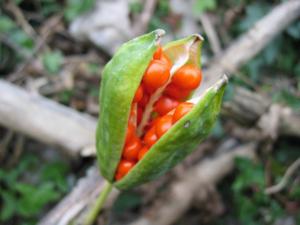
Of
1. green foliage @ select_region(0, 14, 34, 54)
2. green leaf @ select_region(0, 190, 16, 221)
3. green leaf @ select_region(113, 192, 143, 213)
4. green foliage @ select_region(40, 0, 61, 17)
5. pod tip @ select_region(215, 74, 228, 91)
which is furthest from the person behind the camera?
green foliage @ select_region(40, 0, 61, 17)

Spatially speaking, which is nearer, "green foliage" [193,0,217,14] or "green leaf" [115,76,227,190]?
"green leaf" [115,76,227,190]

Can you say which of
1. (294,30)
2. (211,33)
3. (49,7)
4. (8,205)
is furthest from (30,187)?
(294,30)

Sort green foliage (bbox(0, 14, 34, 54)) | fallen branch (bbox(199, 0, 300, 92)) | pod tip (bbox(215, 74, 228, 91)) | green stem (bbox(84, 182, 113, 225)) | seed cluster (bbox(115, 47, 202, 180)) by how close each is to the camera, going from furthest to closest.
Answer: green foliage (bbox(0, 14, 34, 54)), fallen branch (bbox(199, 0, 300, 92)), green stem (bbox(84, 182, 113, 225)), seed cluster (bbox(115, 47, 202, 180)), pod tip (bbox(215, 74, 228, 91))

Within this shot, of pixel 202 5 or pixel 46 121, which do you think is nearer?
pixel 46 121

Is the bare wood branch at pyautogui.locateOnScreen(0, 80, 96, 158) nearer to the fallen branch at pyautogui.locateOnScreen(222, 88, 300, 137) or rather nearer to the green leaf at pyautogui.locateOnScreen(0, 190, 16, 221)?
the green leaf at pyautogui.locateOnScreen(0, 190, 16, 221)

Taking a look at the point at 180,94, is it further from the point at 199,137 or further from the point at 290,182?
the point at 290,182

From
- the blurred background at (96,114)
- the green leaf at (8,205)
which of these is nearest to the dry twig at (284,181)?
the blurred background at (96,114)

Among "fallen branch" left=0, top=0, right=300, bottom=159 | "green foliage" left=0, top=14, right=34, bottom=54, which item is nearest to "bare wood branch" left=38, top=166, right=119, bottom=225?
"fallen branch" left=0, top=0, right=300, bottom=159

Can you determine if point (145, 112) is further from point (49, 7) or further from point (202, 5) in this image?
point (49, 7)
